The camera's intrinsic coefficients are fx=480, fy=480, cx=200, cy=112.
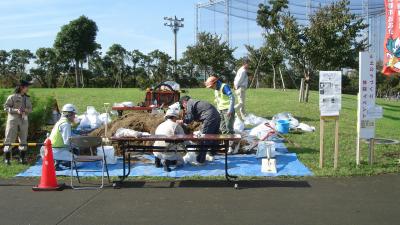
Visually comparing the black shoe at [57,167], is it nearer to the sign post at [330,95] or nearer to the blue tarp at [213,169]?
the blue tarp at [213,169]

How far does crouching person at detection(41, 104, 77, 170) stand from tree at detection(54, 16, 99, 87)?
42.6 meters

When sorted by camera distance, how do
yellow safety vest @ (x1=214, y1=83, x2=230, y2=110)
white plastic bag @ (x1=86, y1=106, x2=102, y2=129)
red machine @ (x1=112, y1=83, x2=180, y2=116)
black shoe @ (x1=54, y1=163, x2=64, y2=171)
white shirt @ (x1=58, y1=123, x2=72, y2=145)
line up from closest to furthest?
white shirt @ (x1=58, y1=123, x2=72, y2=145)
black shoe @ (x1=54, y1=163, x2=64, y2=171)
yellow safety vest @ (x1=214, y1=83, x2=230, y2=110)
white plastic bag @ (x1=86, y1=106, x2=102, y2=129)
red machine @ (x1=112, y1=83, x2=180, y2=116)

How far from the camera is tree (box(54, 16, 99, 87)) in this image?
2007 inches

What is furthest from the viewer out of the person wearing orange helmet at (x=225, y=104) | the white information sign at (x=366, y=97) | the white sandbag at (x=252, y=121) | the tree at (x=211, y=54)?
the tree at (x=211, y=54)

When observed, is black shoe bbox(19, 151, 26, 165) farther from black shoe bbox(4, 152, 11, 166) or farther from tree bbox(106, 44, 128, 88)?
tree bbox(106, 44, 128, 88)

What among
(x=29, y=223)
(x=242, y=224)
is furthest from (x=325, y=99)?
(x=29, y=223)

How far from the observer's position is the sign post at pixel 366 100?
941 centimetres

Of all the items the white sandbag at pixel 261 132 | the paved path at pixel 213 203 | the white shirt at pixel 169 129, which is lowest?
the paved path at pixel 213 203

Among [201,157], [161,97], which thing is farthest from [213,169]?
[161,97]

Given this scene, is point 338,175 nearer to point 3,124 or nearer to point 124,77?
point 3,124

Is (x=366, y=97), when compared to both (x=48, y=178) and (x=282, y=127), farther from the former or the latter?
(x=48, y=178)

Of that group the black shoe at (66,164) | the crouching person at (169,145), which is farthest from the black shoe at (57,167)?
the crouching person at (169,145)

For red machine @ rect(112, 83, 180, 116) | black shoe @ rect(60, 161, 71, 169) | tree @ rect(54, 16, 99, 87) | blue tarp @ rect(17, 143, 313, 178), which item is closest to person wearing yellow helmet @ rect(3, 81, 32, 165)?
blue tarp @ rect(17, 143, 313, 178)

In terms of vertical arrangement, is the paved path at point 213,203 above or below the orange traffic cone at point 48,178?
below
